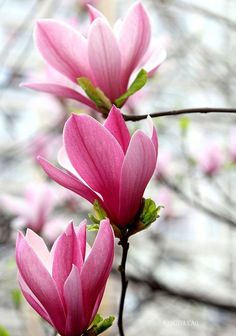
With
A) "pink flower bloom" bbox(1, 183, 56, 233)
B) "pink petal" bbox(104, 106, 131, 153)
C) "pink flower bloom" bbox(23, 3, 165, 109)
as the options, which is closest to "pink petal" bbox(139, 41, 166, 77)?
"pink flower bloom" bbox(23, 3, 165, 109)

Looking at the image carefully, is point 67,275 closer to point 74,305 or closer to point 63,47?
point 74,305

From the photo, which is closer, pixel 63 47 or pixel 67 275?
pixel 67 275

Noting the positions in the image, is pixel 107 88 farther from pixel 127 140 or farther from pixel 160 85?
pixel 160 85

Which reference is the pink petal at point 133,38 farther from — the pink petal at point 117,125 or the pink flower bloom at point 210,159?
the pink flower bloom at point 210,159

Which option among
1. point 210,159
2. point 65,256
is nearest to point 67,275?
point 65,256

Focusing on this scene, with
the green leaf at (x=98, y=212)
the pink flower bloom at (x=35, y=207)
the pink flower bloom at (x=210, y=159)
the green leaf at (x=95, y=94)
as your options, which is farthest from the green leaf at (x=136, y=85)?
the pink flower bloom at (x=210, y=159)

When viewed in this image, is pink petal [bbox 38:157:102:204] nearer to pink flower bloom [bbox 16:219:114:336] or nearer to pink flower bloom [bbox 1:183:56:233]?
pink flower bloom [bbox 16:219:114:336]

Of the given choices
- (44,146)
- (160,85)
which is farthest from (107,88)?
(160,85)
